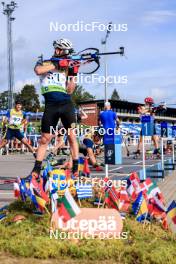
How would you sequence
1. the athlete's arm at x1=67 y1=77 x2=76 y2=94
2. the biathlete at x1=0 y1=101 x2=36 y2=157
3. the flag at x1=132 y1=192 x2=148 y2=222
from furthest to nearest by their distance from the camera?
the biathlete at x1=0 y1=101 x2=36 y2=157
the athlete's arm at x1=67 y1=77 x2=76 y2=94
the flag at x1=132 y1=192 x2=148 y2=222

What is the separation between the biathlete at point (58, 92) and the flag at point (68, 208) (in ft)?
6.09

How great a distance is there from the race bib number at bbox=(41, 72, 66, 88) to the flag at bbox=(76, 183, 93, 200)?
162 centimetres

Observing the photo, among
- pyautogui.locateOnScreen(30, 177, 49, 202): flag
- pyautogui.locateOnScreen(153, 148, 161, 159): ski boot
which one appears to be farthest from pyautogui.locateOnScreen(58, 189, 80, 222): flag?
pyautogui.locateOnScreen(153, 148, 161, 159): ski boot

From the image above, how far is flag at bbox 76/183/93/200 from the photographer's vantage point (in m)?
5.64

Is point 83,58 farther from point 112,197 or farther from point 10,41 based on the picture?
point 10,41

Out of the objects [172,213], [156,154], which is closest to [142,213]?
[172,213]

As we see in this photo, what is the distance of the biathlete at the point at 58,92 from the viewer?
6508mm

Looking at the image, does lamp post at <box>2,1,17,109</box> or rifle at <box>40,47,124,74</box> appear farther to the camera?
lamp post at <box>2,1,17,109</box>

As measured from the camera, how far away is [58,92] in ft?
21.9

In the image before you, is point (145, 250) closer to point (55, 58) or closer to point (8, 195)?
point (55, 58)

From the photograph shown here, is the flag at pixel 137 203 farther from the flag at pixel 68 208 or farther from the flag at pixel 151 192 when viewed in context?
the flag at pixel 68 208

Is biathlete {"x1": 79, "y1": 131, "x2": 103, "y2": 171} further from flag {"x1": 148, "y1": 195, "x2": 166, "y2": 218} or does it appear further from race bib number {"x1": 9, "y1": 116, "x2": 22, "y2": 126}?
flag {"x1": 148, "y1": 195, "x2": 166, "y2": 218}

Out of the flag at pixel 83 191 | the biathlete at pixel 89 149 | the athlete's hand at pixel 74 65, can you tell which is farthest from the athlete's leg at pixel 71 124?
the biathlete at pixel 89 149

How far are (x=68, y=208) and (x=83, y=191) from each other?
2.97ft
